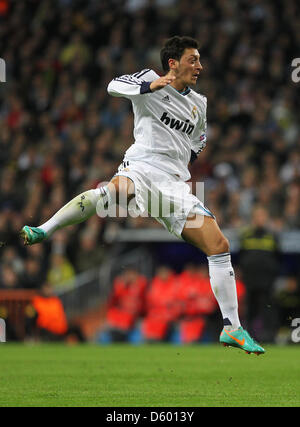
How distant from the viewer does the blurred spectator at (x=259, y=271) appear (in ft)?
48.0

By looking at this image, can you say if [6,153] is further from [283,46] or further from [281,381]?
[281,381]

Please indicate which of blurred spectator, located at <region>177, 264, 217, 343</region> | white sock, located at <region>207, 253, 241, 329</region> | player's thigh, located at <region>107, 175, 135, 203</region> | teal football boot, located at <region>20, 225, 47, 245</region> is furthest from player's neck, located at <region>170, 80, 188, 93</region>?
blurred spectator, located at <region>177, 264, 217, 343</region>

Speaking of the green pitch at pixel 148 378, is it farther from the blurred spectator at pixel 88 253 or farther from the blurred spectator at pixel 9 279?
the blurred spectator at pixel 88 253

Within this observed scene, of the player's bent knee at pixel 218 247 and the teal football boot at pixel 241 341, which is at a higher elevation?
the player's bent knee at pixel 218 247

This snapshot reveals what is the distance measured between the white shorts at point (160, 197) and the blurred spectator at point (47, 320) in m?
7.64

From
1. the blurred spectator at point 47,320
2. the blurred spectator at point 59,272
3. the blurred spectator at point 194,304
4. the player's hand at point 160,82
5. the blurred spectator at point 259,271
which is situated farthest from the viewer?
the blurred spectator at point 59,272

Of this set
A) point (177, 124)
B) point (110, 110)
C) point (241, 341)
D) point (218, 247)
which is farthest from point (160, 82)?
point (110, 110)

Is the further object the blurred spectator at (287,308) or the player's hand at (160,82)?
the blurred spectator at (287,308)

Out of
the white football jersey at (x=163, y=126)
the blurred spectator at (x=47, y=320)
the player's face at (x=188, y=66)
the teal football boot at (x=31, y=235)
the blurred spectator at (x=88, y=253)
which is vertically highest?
the player's face at (x=188, y=66)

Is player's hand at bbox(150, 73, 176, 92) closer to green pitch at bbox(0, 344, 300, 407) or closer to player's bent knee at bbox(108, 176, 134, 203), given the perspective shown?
player's bent knee at bbox(108, 176, 134, 203)

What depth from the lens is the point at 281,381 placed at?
823 centimetres

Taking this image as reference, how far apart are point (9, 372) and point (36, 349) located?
393cm

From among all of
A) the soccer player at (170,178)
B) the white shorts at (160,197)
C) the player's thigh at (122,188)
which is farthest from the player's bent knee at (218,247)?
the player's thigh at (122,188)

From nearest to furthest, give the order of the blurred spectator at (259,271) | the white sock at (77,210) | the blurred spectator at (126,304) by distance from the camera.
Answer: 1. the white sock at (77,210)
2. the blurred spectator at (259,271)
3. the blurred spectator at (126,304)
